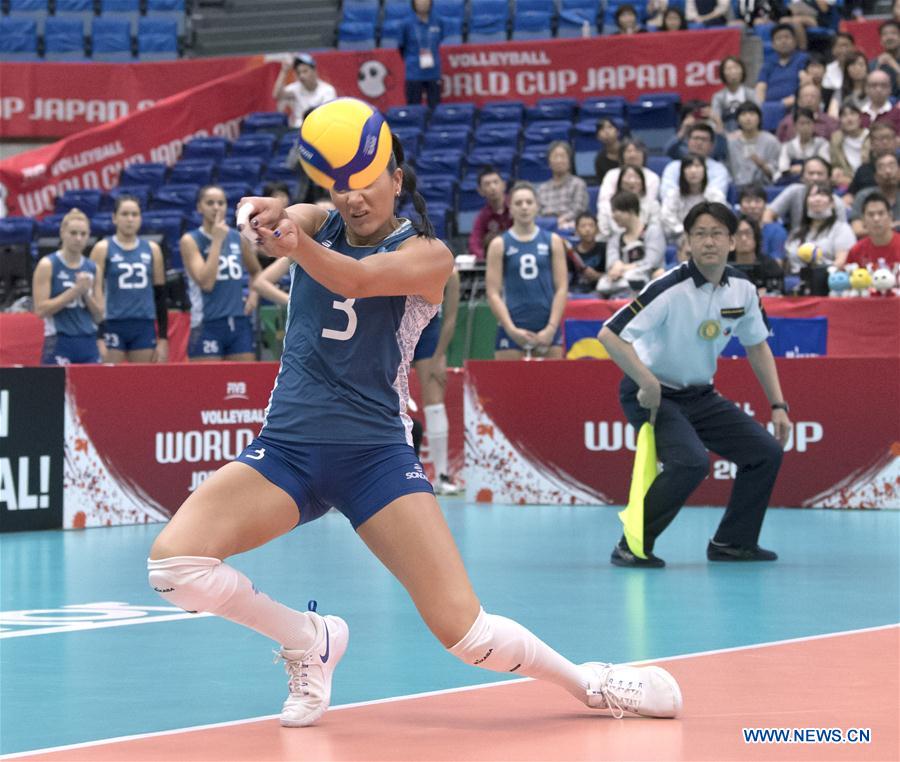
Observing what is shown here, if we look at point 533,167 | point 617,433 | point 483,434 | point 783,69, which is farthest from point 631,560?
point 783,69

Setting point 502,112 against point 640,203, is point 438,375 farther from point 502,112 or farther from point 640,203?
point 502,112

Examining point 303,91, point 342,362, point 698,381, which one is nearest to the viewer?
point 342,362

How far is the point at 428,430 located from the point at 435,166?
297 inches

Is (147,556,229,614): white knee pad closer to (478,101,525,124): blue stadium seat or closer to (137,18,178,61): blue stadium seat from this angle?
(478,101,525,124): blue stadium seat

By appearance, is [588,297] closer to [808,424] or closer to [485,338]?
[485,338]

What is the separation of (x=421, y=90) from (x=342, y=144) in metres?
16.7

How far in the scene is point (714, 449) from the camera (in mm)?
8398

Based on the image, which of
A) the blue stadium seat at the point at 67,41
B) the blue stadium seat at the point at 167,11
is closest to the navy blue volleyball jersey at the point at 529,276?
the blue stadium seat at the point at 167,11

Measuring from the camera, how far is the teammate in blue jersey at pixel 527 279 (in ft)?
38.2

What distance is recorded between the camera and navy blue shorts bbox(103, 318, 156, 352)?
39.0 feet

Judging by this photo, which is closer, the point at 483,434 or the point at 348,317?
the point at 348,317

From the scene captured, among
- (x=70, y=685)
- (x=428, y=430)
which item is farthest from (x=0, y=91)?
(x=70, y=685)

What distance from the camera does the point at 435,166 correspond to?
60.7ft

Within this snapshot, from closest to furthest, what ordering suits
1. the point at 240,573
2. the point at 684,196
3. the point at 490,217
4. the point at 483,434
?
the point at 240,573
the point at 483,434
the point at 684,196
the point at 490,217
